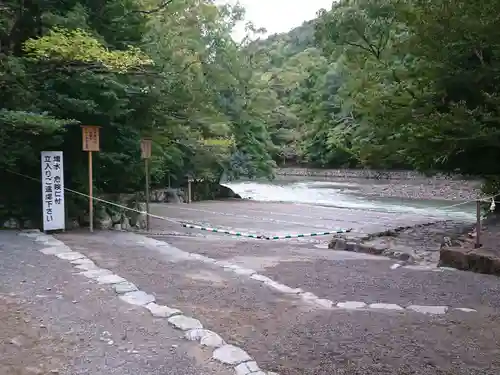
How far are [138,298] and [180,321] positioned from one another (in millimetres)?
742

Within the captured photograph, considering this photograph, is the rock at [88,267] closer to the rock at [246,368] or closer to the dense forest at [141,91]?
the dense forest at [141,91]

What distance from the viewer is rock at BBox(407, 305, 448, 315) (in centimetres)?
391

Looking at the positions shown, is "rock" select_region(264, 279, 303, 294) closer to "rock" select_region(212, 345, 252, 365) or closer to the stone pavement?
the stone pavement

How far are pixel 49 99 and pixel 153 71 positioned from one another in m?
1.79

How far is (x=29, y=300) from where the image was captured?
160 inches

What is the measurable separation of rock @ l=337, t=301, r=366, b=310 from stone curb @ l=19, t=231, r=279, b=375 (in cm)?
126

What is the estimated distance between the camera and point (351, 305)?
411cm

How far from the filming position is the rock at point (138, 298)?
13.2 feet

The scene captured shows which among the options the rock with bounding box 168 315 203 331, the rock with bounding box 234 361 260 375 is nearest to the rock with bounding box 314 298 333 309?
the rock with bounding box 168 315 203 331

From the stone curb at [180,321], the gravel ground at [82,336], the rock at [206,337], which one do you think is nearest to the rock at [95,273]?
the stone curb at [180,321]

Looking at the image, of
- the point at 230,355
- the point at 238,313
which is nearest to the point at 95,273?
the point at 238,313

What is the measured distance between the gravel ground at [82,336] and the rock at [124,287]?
3.3 inches

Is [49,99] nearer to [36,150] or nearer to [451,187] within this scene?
[36,150]

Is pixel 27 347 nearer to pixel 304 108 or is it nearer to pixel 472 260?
pixel 472 260
